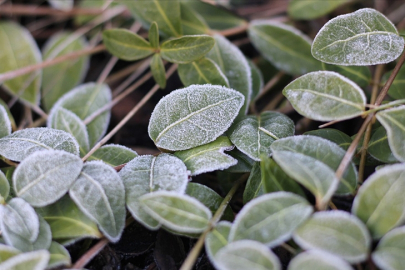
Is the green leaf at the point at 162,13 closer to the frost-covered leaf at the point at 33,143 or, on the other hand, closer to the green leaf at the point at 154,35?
the green leaf at the point at 154,35

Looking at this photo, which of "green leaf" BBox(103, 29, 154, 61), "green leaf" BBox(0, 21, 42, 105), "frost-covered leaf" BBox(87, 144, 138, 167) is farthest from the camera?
"green leaf" BBox(0, 21, 42, 105)

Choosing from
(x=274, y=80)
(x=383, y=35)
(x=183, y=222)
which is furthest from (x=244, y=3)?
(x=183, y=222)

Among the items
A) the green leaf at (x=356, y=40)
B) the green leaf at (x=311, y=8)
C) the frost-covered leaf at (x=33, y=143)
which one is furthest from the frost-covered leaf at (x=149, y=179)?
the green leaf at (x=311, y=8)

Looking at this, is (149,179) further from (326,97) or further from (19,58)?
(19,58)

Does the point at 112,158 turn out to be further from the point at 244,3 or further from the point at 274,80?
the point at 244,3

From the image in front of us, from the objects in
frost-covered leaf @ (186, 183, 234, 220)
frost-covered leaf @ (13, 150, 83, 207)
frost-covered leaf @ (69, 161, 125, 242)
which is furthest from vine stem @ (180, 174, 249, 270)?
frost-covered leaf @ (13, 150, 83, 207)

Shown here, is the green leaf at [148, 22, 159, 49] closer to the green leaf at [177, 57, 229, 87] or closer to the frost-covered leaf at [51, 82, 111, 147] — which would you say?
the green leaf at [177, 57, 229, 87]

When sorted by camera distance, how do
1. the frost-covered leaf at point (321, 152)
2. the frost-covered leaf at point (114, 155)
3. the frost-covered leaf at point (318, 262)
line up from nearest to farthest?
the frost-covered leaf at point (318, 262) < the frost-covered leaf at point (321, 152) < the frost-covered leaf at point (114, 155)
